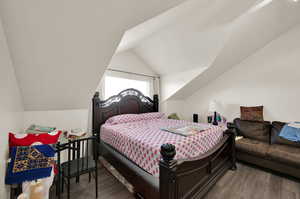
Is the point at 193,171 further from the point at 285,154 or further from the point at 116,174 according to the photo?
the point at 285,154

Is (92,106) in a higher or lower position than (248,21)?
lower

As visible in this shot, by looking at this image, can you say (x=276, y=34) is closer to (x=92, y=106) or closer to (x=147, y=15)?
(x=147, y=15)

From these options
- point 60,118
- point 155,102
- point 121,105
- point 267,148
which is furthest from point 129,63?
point 267,148

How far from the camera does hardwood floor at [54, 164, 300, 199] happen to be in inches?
64.1

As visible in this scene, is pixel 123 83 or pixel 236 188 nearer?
pixel 236 188

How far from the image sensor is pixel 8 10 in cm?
94

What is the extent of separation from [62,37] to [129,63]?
2.21 metres

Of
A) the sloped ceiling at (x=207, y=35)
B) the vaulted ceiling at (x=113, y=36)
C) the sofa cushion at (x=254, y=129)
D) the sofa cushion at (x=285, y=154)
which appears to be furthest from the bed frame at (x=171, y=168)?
the sloped ceiling at (x=207, y=35)

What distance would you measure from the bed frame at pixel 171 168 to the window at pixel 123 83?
0.21m

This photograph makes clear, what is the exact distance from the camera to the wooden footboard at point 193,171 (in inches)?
44.9

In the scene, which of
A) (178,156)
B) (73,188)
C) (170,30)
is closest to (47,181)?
(73,188)

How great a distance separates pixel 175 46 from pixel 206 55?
72 cm

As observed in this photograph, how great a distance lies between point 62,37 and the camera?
1.25 m

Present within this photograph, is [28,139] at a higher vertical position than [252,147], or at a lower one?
higher
